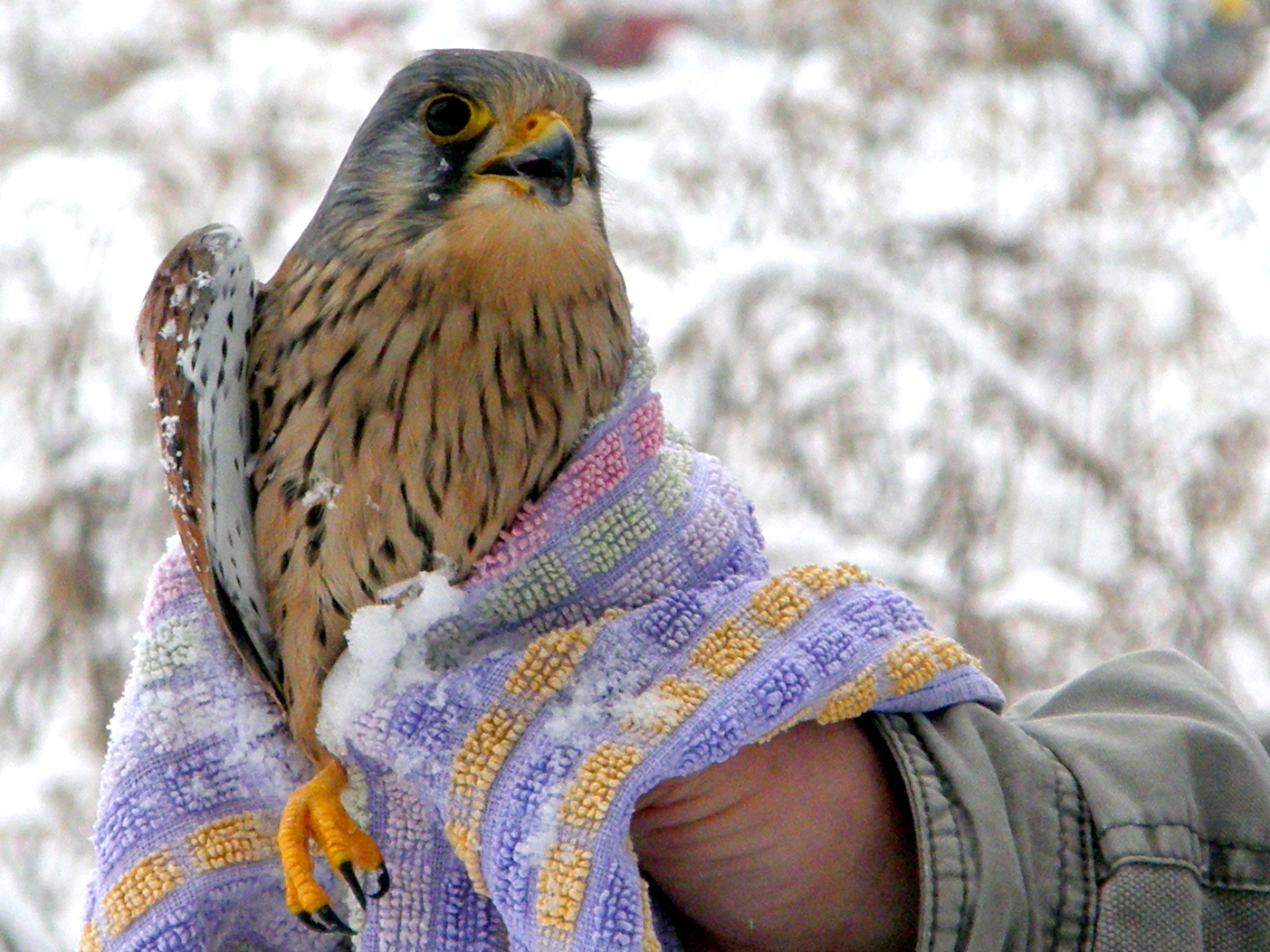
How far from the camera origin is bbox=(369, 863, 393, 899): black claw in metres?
1.50

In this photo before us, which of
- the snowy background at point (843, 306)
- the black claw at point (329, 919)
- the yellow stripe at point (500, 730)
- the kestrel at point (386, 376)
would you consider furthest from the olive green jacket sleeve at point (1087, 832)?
the snowy background at point (843, 306)

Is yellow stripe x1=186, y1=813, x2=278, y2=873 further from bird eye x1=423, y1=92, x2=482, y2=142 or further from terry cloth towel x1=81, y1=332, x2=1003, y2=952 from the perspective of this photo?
bird eye x1=423, y1=92, x2=482, y2=142

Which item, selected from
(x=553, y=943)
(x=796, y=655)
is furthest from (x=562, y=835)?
(x=796, y=655)

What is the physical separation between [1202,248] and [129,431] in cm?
335

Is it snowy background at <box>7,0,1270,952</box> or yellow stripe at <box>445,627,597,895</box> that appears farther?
snowy background at <box>7,0,1270,952</box>

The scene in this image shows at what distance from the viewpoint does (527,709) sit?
4.55 feet

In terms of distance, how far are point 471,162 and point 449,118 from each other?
0.24ft

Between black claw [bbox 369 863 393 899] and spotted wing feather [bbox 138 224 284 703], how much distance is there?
10.3 inches

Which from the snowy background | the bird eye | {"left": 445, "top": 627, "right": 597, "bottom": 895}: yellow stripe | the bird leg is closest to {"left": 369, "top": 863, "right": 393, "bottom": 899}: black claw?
the bird leg

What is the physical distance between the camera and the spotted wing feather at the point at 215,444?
162cm

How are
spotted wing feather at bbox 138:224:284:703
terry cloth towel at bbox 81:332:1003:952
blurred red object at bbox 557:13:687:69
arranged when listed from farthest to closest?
blurred red object at bbox 557:13:687:69 → spotted wing feather at bbox 138:224:284:703 → terry cloth towel at bbox 81:332:1003:952

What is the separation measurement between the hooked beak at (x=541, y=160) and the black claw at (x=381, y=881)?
79cm

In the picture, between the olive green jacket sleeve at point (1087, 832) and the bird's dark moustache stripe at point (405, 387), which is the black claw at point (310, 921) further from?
the olive green jacket sleeve at point (1087, 832)

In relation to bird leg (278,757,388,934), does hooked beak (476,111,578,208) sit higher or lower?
higher
